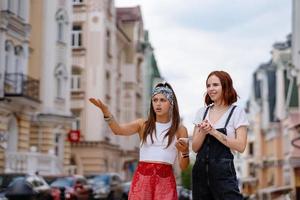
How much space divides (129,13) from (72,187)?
44.6 metres

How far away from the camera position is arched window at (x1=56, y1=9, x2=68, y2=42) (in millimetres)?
40125

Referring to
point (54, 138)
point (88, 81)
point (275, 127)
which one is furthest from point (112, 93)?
point (54, 138)

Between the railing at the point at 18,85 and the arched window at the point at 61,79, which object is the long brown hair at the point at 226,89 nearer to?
the railing at the point at 18,85

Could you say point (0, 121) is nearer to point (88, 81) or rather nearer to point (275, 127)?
point (88, 81)

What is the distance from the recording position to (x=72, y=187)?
2467 centimetres

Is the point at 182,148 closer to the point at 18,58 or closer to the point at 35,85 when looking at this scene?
the point at 18,58

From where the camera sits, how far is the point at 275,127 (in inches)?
2344

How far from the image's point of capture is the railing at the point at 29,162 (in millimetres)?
32156

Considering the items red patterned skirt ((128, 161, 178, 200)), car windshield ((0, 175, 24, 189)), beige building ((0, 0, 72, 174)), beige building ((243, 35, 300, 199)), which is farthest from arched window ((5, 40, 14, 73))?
red patterned skirt ((128, 161, 178, 200))

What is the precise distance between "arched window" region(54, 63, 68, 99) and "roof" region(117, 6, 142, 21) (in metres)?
25.7

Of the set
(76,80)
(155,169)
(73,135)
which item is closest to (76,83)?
(76,80)

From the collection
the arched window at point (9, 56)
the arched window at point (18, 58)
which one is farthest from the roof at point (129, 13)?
the arched window at point (9, 56)

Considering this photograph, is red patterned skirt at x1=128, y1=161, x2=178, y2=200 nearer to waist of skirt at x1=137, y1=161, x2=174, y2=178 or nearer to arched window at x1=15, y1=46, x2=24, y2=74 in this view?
waist of skirt at x1=137, y1=161, x2=174, y2=178

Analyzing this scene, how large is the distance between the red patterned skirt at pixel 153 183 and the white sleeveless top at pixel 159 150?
7cm
